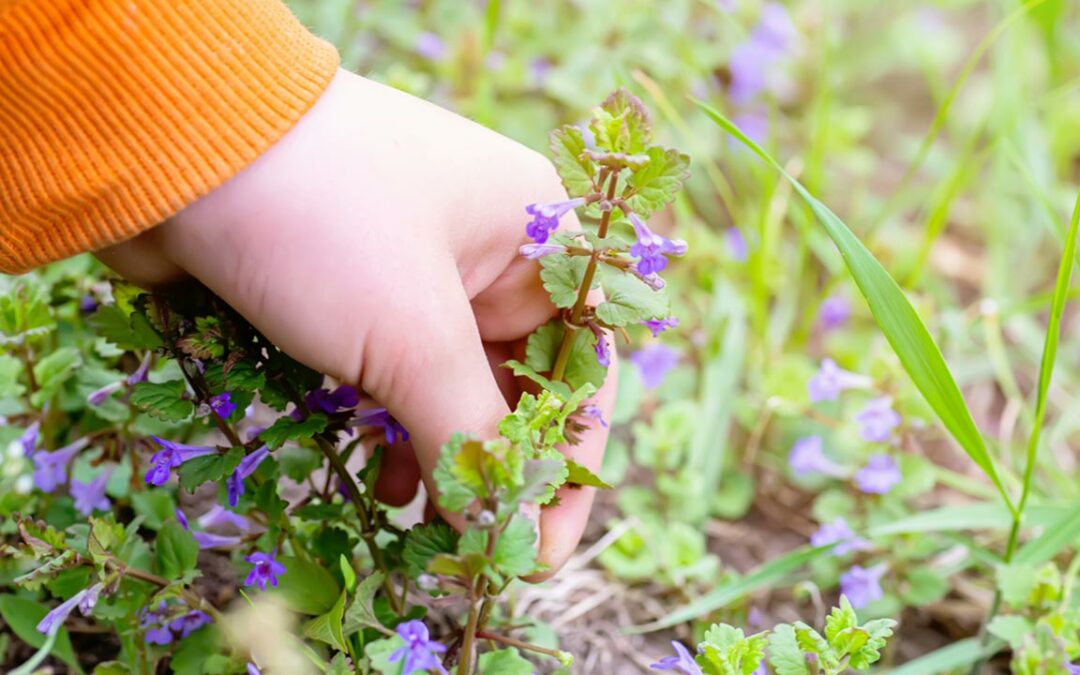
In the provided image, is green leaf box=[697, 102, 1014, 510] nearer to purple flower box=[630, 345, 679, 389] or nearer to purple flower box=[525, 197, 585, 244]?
purple flower box=[525, 197, 585, 244]

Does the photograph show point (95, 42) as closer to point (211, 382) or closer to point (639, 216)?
point (211, 382)

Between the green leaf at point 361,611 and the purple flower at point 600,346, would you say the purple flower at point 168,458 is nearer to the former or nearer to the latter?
the green leaf at point 361,611

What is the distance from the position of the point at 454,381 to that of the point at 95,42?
17.5 inches

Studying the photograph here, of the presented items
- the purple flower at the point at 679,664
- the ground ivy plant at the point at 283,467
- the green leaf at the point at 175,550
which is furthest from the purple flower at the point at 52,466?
the purple flower at the point at 679,664

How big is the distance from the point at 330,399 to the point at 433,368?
21 centimetres

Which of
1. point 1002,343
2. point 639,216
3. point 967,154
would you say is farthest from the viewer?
point 1002,343

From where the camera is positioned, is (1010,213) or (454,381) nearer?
(454,381)

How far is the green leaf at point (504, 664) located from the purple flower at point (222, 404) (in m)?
0.38

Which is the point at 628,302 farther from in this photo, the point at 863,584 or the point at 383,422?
the point at 863,584

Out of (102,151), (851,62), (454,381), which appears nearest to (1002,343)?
(851,62)

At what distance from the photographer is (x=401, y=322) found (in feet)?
3.15

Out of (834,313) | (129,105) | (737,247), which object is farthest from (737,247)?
(129,105)

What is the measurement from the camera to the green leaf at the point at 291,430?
106 cm

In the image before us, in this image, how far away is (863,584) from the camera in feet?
5.32
